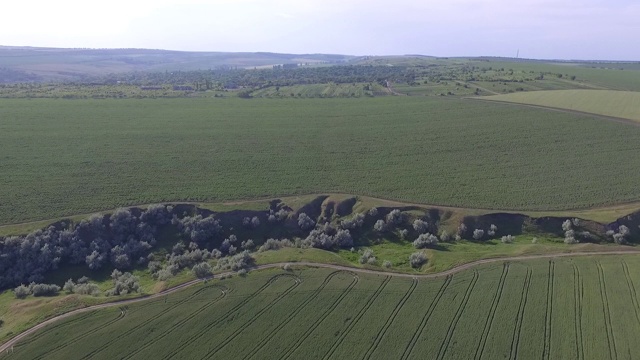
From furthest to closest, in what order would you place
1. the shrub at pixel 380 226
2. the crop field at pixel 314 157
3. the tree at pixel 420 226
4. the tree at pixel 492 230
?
the crop field at pixel 314 157 < the shrub at pixel 380 226 < the tree at pixel 420 226 < the tree at pixel 492 230

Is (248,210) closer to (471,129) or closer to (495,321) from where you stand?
(495,321)

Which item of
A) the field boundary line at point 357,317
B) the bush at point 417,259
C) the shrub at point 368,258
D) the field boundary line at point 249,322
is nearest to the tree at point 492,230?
the bush at point 417,259

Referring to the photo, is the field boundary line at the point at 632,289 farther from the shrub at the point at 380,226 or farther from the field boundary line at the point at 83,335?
the field boundary line at the point at 83,335

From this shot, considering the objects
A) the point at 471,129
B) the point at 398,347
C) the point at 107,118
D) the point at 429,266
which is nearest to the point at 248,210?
the point at 429,266

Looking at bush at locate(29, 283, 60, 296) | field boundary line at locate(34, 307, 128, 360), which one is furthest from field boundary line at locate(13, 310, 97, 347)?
bush at locate(29, 283, 60, 296)

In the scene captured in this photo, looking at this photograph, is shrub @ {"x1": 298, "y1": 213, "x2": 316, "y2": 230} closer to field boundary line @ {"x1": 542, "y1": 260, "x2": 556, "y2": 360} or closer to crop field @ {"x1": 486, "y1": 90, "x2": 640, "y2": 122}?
field boundary line @ {"x1": 542, "y1": 260, "x2": 556, "y2": 360}

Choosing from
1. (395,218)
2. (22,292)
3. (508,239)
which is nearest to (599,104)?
(508,239)

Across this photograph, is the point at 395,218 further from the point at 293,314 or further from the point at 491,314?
the point at 293,314
